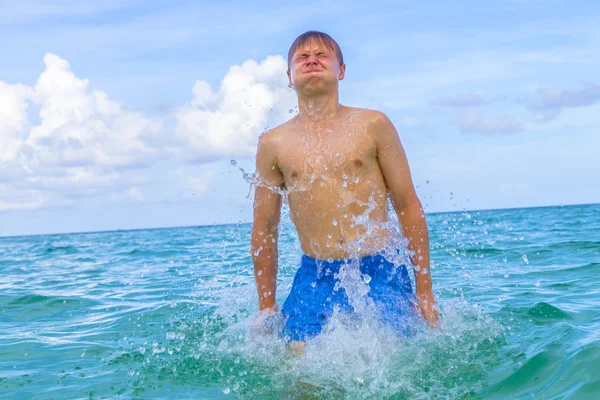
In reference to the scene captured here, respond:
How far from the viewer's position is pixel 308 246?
13.3 feet

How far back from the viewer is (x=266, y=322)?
4.26 m

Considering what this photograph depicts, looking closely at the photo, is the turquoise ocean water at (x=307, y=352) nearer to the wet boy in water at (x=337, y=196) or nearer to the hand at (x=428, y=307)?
the hand at (x=428, y=307)

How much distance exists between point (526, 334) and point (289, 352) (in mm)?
1946

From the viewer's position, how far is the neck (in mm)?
4031

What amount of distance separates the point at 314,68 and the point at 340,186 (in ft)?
2.46

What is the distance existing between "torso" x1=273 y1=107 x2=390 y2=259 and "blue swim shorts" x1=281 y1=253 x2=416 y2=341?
83 millimetres

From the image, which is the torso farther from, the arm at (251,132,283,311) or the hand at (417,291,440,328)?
the hand at (417,291,440,328)

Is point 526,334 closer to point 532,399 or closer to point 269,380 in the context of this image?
point 532,399

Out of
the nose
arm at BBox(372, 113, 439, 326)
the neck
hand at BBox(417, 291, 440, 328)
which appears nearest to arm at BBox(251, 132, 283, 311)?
the neck

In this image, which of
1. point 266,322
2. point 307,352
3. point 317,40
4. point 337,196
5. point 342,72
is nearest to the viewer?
point 307,352

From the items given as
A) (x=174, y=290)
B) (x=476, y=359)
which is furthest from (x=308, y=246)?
(x=174, y=290)

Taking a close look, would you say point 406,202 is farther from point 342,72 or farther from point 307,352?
point 307,352

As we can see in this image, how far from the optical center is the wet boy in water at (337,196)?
12.8ft

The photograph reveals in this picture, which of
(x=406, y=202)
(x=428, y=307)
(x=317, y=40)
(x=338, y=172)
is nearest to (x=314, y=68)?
(x=317, y=40)
